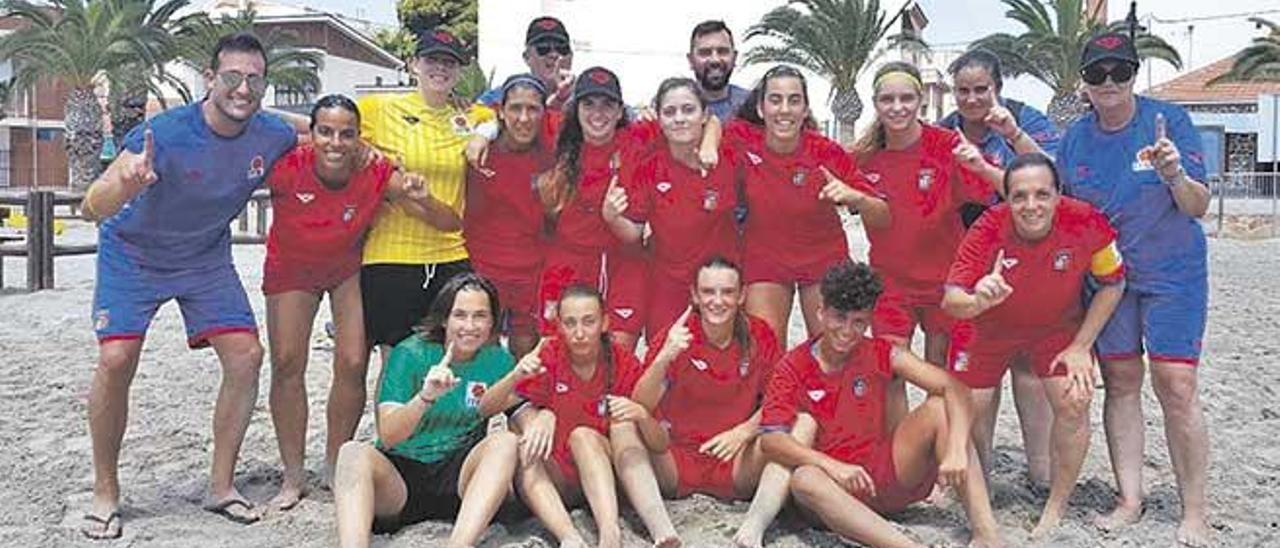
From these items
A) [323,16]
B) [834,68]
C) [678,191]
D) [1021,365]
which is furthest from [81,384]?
[323,16]

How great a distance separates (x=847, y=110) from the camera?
34.9 m

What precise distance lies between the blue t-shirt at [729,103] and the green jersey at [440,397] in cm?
168

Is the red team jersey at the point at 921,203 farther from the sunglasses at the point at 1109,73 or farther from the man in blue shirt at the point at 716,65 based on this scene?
the man in blue shirt at the point at 716,65

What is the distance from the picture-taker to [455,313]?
4984 millimetres

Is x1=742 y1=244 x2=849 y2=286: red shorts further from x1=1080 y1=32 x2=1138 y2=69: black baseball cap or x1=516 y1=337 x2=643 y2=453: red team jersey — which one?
x1=1080 y1=32 x2=1138 y2=69: black baseball cap

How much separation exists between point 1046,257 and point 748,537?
1.57m

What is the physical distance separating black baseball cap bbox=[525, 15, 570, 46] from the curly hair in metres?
2.08

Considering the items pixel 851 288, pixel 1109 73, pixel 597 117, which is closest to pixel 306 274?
pixel 597 117

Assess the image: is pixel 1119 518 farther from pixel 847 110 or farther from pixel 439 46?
pixel 847 110

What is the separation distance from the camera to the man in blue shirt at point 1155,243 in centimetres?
513

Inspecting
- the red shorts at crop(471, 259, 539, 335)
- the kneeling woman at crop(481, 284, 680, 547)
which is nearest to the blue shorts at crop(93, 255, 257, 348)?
the red shorts at crop(471, 259, 539, 335)

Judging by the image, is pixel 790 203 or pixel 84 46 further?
pixel 84 46

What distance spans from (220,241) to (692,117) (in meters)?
2.02

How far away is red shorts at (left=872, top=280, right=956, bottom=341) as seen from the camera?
5.52 meters
